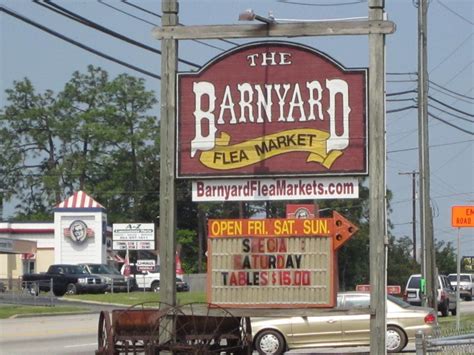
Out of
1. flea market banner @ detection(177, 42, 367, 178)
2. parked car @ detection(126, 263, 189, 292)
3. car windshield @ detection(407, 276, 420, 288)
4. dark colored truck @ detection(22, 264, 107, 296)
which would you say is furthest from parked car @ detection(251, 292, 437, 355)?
parked car @ detection(126, 263, 189, 292)

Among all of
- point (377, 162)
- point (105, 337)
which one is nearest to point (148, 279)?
point (105, 337)

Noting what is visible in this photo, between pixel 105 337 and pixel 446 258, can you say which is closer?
pixel 105 337

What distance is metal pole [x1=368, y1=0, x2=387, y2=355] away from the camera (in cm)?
1216

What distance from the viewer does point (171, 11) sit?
12.7 meters

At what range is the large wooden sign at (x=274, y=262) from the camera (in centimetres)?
1234

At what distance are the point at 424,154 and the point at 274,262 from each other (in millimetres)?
24001

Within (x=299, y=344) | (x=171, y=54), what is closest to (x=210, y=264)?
(x=171, y=54)

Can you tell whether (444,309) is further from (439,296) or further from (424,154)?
(424,154)

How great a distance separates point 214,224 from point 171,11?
2.56m

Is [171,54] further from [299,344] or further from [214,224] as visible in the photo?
[299,344]

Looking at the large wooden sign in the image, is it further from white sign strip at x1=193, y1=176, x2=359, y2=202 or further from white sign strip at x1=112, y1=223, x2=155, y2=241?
white sign strip at x1=112, y1=223, x2=155, y2=241

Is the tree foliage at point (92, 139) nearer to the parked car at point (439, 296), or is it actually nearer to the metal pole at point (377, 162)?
the parked car at point (439, 296)

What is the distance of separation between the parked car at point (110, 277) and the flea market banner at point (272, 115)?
4750 cm

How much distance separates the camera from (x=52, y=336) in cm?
2900
